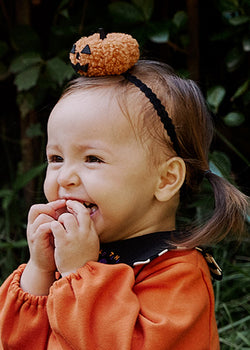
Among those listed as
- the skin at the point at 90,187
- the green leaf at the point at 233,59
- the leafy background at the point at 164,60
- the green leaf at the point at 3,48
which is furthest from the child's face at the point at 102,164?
the green leaf at the point at 3,48

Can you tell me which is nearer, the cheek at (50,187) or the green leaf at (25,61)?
the cheek at (50,187)

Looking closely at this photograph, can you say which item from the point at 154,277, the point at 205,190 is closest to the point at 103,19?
the point at 205,190

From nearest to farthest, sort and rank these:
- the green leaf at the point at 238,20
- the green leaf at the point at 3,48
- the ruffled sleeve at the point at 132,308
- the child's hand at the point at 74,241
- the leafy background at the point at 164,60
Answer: the ruffled sleeve at the point at 132,308
the child's hand at the point at 74,241
the green leaf at the point at 238,20
the leafy background at the point at 164,60
the green leaf at the point at 3,48

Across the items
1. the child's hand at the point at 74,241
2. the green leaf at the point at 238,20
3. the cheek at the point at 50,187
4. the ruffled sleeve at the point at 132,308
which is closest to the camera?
the ruffled sleeve at the point at 132,308

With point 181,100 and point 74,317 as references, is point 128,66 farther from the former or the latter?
point 74,317

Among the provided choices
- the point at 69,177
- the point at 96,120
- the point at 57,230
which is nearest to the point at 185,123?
the point at 96,120

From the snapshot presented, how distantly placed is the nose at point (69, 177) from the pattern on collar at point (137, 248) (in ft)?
0.77

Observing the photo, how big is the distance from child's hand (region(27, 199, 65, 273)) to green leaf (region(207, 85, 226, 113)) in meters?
1.17

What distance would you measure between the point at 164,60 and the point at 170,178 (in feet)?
4.37

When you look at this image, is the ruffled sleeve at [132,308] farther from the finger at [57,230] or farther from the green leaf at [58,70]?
the green leaf at [58,70]

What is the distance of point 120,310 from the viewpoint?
1274mm

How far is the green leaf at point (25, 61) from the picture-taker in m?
2.49

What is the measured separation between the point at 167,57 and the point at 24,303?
5.56 feet

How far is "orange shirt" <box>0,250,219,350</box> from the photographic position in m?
1.26
